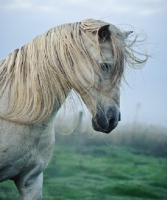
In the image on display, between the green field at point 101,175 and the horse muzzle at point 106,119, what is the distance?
8.28 feet

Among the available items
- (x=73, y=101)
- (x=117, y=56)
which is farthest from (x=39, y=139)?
(x=117, y=56)

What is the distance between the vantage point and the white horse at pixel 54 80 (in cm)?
183

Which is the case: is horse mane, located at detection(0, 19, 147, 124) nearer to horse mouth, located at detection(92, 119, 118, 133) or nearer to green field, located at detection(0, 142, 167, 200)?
horse mouth, located at detection(92, 119, 118, 133)

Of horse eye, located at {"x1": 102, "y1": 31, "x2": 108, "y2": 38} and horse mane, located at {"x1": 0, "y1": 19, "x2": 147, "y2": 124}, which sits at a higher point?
horse eye, located at {"x1": 102, "y1": 31, "x2": 108, "y2": 38}

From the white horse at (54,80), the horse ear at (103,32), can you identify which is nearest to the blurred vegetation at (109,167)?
the white horse at (54,80)

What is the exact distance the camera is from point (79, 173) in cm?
578

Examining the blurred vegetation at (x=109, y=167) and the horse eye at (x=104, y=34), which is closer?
the horse eye at (x=104, y=34)

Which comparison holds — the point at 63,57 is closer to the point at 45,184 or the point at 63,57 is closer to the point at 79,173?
the point at 45,184

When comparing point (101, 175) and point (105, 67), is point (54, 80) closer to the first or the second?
point (105, 67)

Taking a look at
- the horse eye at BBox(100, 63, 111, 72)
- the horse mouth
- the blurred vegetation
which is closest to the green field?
the blurred vegetation

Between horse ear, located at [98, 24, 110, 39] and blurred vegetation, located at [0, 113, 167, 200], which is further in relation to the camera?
blurred vegetation, located at [0, 113, 167, 200]

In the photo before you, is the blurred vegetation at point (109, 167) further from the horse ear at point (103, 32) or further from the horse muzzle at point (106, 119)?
the horse ear at point (103, 32)

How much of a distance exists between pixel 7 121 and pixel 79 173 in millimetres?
3998

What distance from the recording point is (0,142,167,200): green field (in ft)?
15.6
